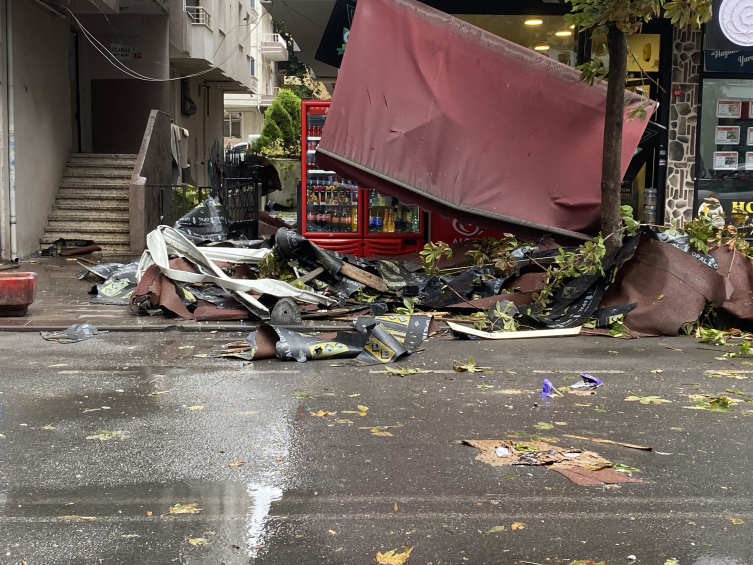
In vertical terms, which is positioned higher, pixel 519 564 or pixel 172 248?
pixel 172 248

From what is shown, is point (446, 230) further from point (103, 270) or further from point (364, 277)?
point (103, 270)

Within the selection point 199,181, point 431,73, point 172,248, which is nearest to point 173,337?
point 172,248

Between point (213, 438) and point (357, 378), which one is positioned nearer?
point (213, 438)

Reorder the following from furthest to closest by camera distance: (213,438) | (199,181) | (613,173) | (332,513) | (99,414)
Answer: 1. (199,181)
2. (613,173)
3. (99,414)
4. (213,438)
5. (332,513)

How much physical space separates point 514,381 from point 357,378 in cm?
123

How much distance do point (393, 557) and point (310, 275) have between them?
626cm

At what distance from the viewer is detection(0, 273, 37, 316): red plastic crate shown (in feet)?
29.0

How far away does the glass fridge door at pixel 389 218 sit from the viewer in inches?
480

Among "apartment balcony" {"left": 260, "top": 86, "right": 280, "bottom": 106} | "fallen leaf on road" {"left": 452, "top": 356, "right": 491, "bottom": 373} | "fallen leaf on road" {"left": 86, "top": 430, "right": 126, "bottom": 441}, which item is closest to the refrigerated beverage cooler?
"fallen leaf on road" {"left": 452, "top": 356, "right": 491, "bottom": 373}

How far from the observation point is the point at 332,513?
3.91 m

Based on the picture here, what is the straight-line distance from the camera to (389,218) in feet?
40.1

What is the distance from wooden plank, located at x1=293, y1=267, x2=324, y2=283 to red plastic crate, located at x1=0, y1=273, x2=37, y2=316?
9.56 feet

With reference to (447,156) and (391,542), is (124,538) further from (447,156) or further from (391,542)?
(447,156)

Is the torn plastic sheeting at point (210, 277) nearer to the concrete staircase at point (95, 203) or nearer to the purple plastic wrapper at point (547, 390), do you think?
the purple plastic wrapper at point (547, 390)
